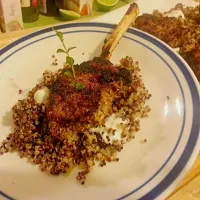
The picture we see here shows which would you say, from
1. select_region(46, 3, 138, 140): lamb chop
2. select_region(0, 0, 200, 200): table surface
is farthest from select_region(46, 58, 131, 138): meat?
select_region(0, 0, 200, 200): table surface

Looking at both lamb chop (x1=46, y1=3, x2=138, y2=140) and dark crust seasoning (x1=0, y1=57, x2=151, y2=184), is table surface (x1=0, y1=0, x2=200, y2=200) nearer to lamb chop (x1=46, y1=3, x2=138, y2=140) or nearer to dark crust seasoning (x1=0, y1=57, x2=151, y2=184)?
dark crust seasoning (x1=0, y1=57, x2=151, y2=184)

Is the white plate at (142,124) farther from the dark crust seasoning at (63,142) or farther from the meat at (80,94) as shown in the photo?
the meat at (80,94)

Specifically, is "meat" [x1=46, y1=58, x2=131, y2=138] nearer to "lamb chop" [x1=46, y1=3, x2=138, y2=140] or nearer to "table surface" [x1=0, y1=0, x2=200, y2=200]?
"lamb chop" [x1=46, y1=3, x2=138, y2=140]

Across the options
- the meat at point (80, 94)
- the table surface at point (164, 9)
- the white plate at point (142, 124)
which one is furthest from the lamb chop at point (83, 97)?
the table surface at point (164, 9)

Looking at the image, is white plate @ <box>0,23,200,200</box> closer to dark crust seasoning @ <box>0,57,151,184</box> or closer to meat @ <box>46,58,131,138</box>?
dark crust seasoning @ <box>0,57,151,184</box>

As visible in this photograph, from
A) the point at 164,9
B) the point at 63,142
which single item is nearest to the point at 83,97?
the point at 63,142

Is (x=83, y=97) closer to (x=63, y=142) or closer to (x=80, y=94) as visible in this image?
(x=80, y=94)

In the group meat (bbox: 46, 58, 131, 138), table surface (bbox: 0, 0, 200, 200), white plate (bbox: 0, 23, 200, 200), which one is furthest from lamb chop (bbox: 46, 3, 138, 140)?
table surface (bbox: 0, 0, 200, 200)
